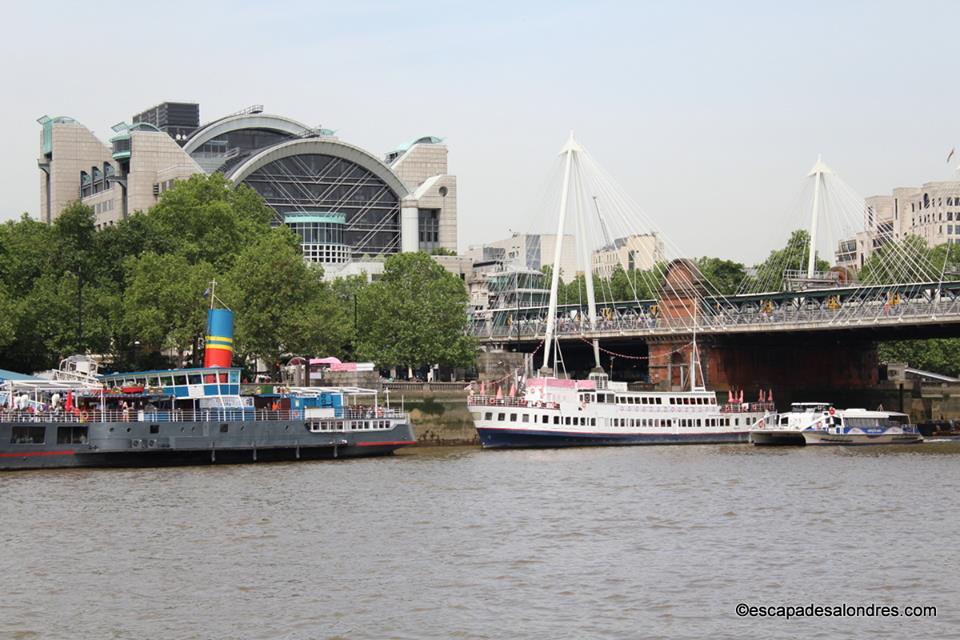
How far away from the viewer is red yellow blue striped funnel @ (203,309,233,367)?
2968 inches

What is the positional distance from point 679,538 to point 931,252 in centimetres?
11658

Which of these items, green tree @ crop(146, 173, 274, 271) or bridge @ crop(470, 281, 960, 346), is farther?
green tree @ crop(146, 173, 274, 271)

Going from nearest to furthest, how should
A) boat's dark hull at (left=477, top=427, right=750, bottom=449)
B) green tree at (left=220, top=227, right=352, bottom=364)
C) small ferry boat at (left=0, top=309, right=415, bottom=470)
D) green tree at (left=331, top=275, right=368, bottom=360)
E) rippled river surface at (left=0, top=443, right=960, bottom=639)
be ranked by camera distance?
rippled river surface at (left=0, top=443, right=960, bottom=639) → small ferry boat at (left=0, top=309, right=415, bottom=470) → boat's dark hull at (left=477, top=427, right=750, bottom=449) → green tree at (left=220, top=227, right=352, bottom=364) → green tree at (left=331, top=275, right=368, bottom=360)

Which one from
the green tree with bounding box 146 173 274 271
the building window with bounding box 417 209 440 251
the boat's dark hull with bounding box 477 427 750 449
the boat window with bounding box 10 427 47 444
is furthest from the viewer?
the building window with bounding box 417 209 440 251

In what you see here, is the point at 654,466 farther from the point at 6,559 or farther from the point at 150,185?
the point at 150,185

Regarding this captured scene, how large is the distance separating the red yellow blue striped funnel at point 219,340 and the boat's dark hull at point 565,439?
48.7 ft

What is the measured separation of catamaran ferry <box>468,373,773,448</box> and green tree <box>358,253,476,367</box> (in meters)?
17.5

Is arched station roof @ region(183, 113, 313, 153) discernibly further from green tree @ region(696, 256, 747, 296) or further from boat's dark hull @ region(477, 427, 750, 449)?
boat's dark hull @ region(477, 427, 750, 449)

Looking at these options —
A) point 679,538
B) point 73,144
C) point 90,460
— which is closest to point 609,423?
point 90,460

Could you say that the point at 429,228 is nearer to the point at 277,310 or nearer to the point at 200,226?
the point at 200,226

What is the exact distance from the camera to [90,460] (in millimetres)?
67938

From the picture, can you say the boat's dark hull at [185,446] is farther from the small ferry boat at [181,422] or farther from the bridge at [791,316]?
the bridge at [791,316]

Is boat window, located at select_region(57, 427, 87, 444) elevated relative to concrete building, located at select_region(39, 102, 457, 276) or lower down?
lower down

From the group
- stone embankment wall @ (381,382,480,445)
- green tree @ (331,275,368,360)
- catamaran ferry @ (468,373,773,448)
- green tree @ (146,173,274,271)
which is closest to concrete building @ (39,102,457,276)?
green tree @ (331,275,368,360)
